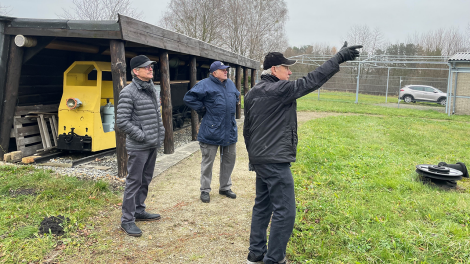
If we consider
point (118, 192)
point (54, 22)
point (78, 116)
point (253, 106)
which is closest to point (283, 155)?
point (253, 106)

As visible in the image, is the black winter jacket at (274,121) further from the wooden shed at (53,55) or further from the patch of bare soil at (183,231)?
the wooden shed at (53,55)

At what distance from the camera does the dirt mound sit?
3592 mm

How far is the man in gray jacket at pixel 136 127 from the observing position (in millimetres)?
3699

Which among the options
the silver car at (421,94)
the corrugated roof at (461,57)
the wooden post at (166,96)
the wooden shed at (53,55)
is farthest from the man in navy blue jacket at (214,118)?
the silver car at (421,94)

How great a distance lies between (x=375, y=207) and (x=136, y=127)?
9.80 feet

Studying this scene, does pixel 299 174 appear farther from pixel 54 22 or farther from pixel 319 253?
pixel 54 22

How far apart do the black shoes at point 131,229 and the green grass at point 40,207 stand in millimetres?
333

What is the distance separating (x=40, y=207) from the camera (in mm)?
4176

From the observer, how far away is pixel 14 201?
4426mm

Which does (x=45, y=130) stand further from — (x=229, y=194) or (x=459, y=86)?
(x=459, y=86)

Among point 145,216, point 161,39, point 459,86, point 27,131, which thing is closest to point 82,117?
point 27,131

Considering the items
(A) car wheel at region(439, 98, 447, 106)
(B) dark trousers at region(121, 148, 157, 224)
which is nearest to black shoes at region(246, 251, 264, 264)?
(B) dark trousers at region(121, 148, 157, 224)

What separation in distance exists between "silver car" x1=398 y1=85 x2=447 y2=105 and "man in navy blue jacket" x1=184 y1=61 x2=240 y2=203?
23.6 metres

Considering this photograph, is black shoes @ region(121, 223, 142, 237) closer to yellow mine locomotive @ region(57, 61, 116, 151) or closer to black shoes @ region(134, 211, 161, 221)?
black shoes @ region(134, 211, 161, 221)
